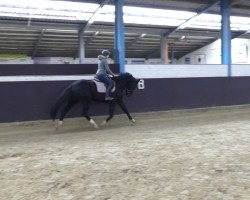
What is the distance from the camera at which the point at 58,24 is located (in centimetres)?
1280

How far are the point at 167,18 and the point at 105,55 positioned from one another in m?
6.38

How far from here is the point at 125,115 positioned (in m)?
9.45

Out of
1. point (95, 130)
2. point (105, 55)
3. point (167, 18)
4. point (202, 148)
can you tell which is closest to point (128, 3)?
point (167, 18)

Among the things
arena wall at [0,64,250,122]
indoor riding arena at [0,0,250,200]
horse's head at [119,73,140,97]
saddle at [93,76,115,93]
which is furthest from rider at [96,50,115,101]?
arena wall at [0,64,250,122]

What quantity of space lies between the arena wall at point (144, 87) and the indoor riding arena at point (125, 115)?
27 mm

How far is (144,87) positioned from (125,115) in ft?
3.52

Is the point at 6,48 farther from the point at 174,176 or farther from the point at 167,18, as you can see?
the point at 174,176

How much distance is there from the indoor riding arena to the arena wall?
0.09 feet

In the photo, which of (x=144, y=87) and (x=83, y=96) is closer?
(x=83, y=96)

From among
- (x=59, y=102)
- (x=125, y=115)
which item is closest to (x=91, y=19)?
(x=125, y=115)

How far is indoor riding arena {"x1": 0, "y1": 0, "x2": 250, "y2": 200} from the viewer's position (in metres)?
3.49

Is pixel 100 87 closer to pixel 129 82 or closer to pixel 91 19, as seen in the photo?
pixel 129 82

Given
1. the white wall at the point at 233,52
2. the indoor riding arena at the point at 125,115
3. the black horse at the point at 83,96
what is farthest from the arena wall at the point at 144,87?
the white wall at the point at 233,52

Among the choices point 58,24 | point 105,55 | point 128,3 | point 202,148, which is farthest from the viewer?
point 58,24
